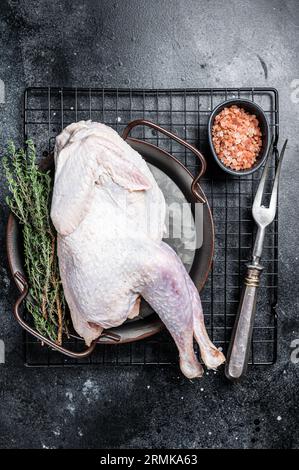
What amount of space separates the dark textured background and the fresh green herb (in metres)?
0.19

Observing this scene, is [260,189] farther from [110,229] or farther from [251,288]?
[110,229]

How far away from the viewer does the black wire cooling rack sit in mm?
1612

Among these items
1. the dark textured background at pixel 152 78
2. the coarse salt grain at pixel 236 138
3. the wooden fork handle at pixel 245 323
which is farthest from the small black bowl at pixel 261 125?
the wooden fork handle at pixel 245 323

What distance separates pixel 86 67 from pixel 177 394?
976mm

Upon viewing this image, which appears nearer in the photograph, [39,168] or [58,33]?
[39,168]

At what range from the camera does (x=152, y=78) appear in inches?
64.2

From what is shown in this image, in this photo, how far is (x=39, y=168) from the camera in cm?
149

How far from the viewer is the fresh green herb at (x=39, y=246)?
4.69 feet

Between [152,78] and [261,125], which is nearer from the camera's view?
[261,125]

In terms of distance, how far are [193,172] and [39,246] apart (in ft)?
1.57

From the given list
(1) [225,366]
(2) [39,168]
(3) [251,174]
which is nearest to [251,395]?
(1) [225,366]

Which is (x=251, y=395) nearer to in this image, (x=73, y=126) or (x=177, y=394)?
(x=177, y=394)

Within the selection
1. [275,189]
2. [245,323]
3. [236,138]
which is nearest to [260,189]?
[275,189]
